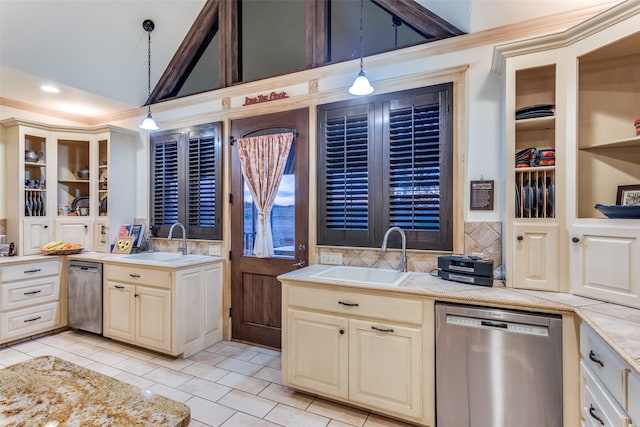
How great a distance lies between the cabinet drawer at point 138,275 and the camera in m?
3.01

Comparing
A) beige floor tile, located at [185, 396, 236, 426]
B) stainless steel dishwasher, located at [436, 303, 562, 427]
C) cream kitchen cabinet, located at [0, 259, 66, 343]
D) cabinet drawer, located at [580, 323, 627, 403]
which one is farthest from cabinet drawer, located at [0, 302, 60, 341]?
cabinet drawer, located at [580, 323, 627, 403]

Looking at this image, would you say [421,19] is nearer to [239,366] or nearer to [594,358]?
[594,358]

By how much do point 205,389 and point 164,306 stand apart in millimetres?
899

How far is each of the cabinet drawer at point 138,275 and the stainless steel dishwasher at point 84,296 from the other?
187 millimetres

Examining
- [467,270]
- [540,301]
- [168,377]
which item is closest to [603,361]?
[540,301]

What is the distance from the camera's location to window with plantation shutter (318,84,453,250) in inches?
99.2

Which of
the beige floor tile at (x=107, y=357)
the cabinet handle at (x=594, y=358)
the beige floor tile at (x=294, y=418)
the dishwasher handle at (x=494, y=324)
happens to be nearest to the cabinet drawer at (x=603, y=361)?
the cabinet handle at (x=594, y=358)

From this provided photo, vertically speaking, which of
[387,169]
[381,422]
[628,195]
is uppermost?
[387,169]

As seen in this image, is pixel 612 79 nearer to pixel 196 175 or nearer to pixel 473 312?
pixel 473 312

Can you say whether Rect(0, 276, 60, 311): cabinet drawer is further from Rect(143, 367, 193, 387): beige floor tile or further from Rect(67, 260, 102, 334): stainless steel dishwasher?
Rect(143, 367, 193, 387): beige floor tile

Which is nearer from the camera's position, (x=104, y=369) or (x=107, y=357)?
(x=104, y=369)

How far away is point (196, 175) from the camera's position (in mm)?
3656

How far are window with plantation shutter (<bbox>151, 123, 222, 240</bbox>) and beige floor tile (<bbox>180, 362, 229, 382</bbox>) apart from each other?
126cm

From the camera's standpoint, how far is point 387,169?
2.68 metres
